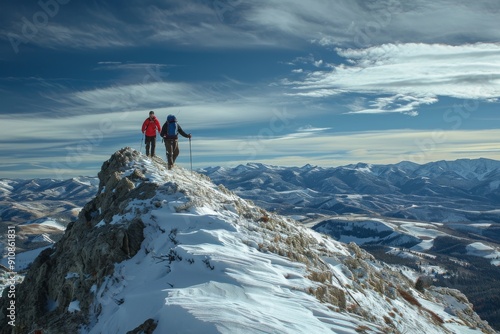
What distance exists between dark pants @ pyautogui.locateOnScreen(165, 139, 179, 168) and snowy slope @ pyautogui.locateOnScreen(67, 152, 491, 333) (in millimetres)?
4893

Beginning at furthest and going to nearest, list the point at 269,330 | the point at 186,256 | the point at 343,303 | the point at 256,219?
1. the point at 256,219
2. the point at 343,303
3. the point at 186,256
4. the point at 269,330

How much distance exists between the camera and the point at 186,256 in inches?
640

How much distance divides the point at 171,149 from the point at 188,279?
65.0ft

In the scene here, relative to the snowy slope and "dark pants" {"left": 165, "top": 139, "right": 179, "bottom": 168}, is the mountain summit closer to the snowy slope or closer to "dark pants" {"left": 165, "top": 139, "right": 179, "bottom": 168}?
the snowy slope

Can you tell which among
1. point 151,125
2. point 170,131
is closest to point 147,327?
point 170,131

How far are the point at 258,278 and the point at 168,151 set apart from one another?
2066 cm

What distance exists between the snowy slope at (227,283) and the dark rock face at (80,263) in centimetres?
70

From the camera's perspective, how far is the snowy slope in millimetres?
11781

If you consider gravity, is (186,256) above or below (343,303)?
above

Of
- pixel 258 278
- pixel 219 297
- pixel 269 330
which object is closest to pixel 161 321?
pixel 219 297

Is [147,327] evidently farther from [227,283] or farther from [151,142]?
[151,142]

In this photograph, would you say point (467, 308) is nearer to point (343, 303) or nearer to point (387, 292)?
point (387, 292)

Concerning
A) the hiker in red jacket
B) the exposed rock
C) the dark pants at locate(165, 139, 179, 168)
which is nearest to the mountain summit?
the exposed rock

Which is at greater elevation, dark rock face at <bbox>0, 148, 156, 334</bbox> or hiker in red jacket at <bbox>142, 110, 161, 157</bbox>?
hiker in red jacket at <bbox>142, 110, 161, 157</bbox>
